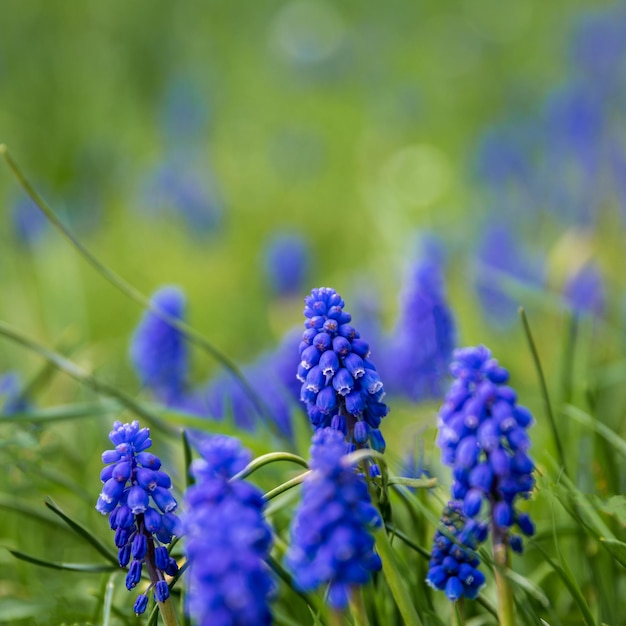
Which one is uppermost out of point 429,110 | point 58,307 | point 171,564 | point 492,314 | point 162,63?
point 162,63

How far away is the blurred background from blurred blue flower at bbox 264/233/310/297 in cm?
2

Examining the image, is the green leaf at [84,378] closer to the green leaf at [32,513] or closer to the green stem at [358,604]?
the green leaf at [32,513]

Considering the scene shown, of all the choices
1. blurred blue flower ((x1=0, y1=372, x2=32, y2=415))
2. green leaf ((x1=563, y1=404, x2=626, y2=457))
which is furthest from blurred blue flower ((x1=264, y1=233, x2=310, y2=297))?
green leaf ((x1=563, y1=404, x2=626, y2=457))

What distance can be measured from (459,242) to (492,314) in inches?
56.6

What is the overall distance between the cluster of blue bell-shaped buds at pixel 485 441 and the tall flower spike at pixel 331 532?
353 millimetres

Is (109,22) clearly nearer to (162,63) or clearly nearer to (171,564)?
(162,63)

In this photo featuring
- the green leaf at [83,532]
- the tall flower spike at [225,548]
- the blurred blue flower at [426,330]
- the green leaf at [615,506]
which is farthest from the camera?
the blurred blue flower at [426,330]

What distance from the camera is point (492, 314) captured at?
679cm

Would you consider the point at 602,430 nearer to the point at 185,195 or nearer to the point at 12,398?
the point at 12,398

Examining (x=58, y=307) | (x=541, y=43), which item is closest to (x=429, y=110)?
(x=541, y=43)

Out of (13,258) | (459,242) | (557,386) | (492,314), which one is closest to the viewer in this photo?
(557,386)

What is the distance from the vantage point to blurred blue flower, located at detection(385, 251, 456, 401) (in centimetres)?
392

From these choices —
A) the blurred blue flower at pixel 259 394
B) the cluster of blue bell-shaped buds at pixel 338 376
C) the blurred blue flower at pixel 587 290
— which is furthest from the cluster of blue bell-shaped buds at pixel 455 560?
the blurred blue flower at pixel 587 290

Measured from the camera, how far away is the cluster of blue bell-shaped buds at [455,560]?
229 cm
